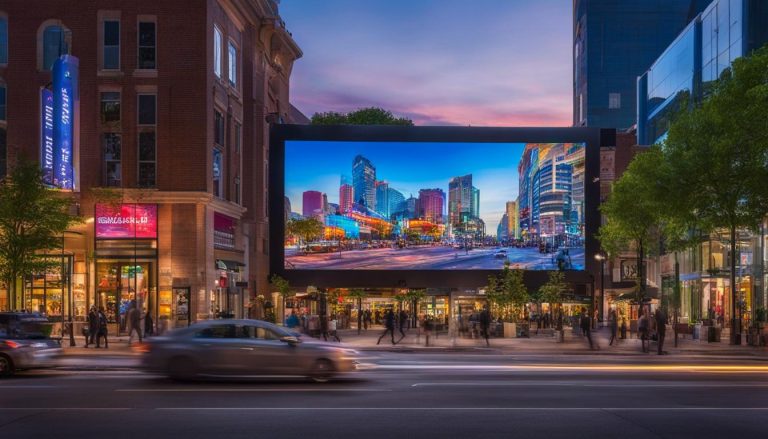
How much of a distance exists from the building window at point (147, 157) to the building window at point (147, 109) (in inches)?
23.8

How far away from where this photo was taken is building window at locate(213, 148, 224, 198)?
161 ft

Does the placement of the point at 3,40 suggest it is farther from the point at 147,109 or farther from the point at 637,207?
the point at 637,207

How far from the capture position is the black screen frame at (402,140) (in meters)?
65.2

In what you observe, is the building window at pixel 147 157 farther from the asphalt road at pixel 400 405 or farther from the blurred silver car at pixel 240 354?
the blurred silver car at pixel 240 354

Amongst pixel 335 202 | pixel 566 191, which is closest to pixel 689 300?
pixel 566 191

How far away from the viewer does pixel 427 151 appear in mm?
65938

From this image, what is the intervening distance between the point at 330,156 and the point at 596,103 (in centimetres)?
8850

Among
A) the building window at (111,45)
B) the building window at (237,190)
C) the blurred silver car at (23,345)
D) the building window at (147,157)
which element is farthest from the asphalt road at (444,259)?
the blurred silver car at (23,345)

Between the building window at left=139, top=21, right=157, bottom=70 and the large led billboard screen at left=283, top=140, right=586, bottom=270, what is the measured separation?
19623 millimetres

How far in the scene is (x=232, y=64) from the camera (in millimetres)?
53875

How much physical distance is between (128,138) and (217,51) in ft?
23.8

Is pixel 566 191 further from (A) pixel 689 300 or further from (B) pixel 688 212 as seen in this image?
(B) pixel 688 212

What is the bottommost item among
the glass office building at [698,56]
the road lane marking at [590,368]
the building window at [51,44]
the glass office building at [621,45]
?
the road lane marking at [590,368]

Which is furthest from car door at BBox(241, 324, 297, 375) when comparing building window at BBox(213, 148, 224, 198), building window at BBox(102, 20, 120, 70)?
building window at BBox(102, 20, 120, 70)
